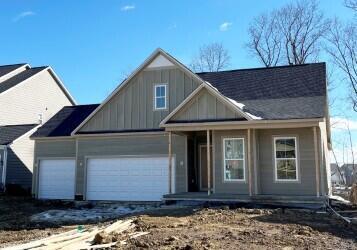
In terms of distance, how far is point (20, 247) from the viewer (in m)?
7.97

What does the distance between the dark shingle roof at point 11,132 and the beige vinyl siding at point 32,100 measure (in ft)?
4.68

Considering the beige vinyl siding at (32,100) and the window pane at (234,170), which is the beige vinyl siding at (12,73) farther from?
the window pane at (234,170)

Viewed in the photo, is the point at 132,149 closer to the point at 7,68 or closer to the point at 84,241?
the point at 84,241

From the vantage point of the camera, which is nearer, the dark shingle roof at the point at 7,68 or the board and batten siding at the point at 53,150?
the board and batten siding at the point at 53,150

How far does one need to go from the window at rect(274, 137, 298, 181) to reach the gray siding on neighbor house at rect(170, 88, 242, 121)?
2247 mm

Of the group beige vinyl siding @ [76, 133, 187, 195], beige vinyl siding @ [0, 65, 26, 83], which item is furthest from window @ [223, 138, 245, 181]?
beige vinyl siding @ [0, 65, 26, 83]

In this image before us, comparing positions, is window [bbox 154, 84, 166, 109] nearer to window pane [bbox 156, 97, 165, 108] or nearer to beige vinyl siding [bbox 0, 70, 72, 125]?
window pane [bbox 156, 97, 165, 108]

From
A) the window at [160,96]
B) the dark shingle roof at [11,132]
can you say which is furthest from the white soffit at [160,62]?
the dark shingle roof at [11,132]

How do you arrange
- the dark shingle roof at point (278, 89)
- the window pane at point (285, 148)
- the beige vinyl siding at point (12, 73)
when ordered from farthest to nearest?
the beige vinyl siding at point (12, 73)
the dark shingle roof at point (278, 89)
the window pane at point (285, 148)

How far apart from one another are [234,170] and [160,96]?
211 inches

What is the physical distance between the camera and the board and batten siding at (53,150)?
851 inches

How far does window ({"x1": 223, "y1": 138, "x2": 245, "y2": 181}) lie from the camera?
1692 cm

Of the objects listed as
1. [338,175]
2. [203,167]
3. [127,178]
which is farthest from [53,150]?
[338,175]

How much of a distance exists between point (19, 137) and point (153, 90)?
10755 mm
